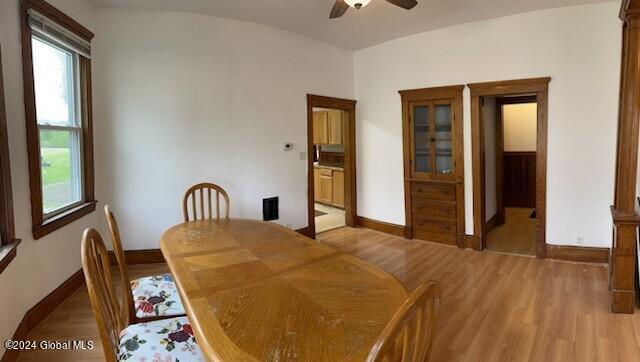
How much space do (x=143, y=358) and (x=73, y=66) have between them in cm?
317

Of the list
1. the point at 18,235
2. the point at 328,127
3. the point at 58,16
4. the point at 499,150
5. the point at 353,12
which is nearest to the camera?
the point at 18,235

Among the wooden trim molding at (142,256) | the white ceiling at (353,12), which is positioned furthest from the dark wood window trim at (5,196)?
the white ceiling at (353,12)

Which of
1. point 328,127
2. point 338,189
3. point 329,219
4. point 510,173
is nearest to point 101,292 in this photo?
point 329,219

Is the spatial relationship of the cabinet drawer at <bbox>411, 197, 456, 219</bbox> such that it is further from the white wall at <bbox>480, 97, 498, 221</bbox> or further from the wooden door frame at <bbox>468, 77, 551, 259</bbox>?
the white wall at <bbox>480, 97, 498, 221</bbox>

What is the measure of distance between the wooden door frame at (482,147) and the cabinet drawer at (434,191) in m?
0.30

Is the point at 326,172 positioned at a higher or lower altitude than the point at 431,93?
lower

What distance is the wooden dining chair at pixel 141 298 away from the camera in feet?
6.17

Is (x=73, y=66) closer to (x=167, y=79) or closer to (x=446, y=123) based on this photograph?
(x=167, y=79)

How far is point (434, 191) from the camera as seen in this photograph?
4.94 meters

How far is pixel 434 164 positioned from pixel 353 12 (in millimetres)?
2196

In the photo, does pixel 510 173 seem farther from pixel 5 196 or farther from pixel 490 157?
pixel 5 196

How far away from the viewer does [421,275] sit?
3777 millimetres

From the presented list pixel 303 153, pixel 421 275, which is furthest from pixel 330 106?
pixel 421 275

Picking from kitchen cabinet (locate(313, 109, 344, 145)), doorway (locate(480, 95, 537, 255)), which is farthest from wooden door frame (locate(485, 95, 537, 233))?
kitchen cabinet (locate(313, 109, 344, 145))
